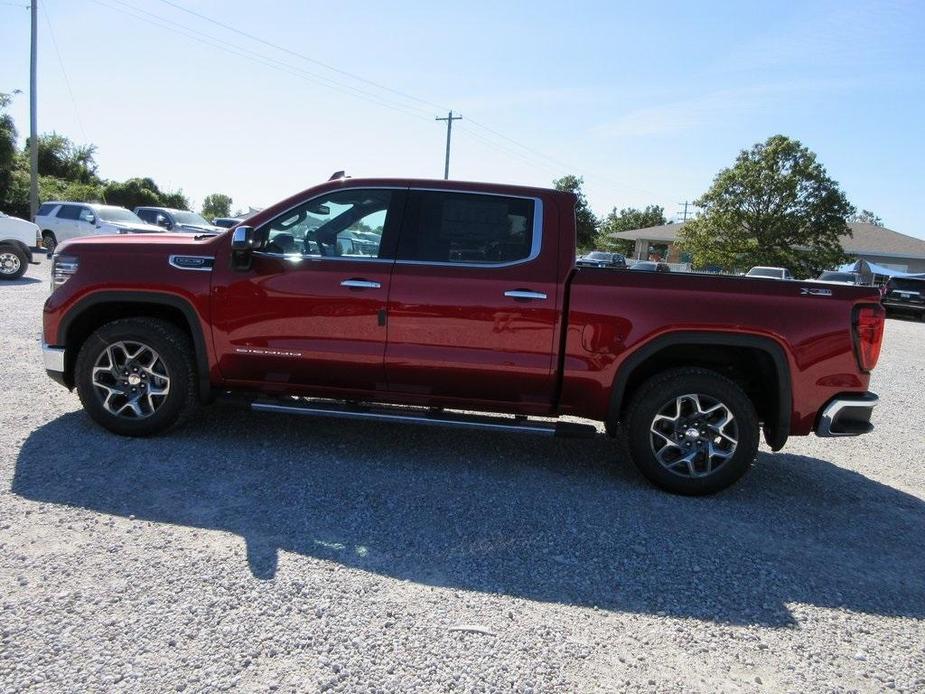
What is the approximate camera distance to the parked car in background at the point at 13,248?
14.2 metres

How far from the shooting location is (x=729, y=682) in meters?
2.61

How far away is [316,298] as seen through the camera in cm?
460

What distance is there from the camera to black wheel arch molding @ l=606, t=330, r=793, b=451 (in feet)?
14.2

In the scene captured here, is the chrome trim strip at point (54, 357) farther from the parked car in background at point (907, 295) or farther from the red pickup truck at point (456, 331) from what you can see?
the parked car in background at point (907, 295)

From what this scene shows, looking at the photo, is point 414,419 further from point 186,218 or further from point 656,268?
point 186,218

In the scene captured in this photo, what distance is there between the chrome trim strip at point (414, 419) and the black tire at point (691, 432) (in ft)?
2.05

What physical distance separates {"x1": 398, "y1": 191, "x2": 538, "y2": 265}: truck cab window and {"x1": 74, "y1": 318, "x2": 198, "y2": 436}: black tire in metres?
1.74

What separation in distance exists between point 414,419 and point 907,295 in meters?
24.9

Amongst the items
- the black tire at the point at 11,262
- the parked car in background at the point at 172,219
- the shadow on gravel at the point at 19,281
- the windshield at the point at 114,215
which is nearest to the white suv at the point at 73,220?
the windshield at the point at 114,215

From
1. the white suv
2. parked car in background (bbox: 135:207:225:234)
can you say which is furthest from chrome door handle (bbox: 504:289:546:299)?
parked car in background (bbox: 135:207:225:234)

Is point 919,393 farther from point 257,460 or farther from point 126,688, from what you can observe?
point 126,688

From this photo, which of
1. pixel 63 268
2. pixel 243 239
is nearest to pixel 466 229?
pixel 243 239

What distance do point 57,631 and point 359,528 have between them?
147 centimetres

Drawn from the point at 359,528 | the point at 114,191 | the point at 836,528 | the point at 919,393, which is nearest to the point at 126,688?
the point at 359,528
